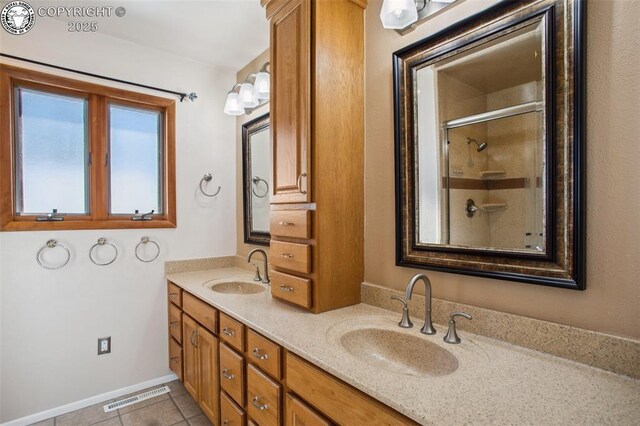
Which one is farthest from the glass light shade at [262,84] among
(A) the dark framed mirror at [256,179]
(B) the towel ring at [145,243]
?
(B) the towel ring at [145,243]

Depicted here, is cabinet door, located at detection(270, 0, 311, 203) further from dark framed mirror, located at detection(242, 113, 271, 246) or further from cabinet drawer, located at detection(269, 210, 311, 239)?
dark framed mirror, located at detection(242, 113, 271, 246)

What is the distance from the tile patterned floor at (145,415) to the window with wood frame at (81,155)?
3.93ft

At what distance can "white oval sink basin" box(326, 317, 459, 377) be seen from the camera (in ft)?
3.71

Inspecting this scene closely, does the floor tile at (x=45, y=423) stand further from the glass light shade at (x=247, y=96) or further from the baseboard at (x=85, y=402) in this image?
the glass light shade at (x=247, y=96)

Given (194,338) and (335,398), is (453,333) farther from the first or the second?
(194,338)

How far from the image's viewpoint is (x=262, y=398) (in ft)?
4.42

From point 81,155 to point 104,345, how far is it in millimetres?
1304

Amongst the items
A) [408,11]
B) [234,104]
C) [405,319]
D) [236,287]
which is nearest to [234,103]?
[234,104]

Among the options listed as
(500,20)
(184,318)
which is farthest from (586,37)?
(184,318)

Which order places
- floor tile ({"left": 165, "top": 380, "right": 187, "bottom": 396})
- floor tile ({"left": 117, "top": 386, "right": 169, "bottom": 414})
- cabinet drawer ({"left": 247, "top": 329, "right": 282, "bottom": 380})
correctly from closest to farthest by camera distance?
cabinet drawer ({"left": 247, "top": 329, "right": 282, "bottom": 380})
floor tile ({"left": 117, "top": 386, "right": 169, "bottom": 414})
floor tile ({"left": 165, "top": 380, "right": 187, "bottom": 396})

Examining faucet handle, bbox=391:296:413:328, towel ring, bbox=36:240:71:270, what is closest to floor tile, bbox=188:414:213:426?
towel ring, bbox=36:240:71:270

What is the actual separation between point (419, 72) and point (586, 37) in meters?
0.56

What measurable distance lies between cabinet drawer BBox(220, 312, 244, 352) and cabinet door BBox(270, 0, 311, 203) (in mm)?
631

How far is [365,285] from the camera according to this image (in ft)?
5.29
